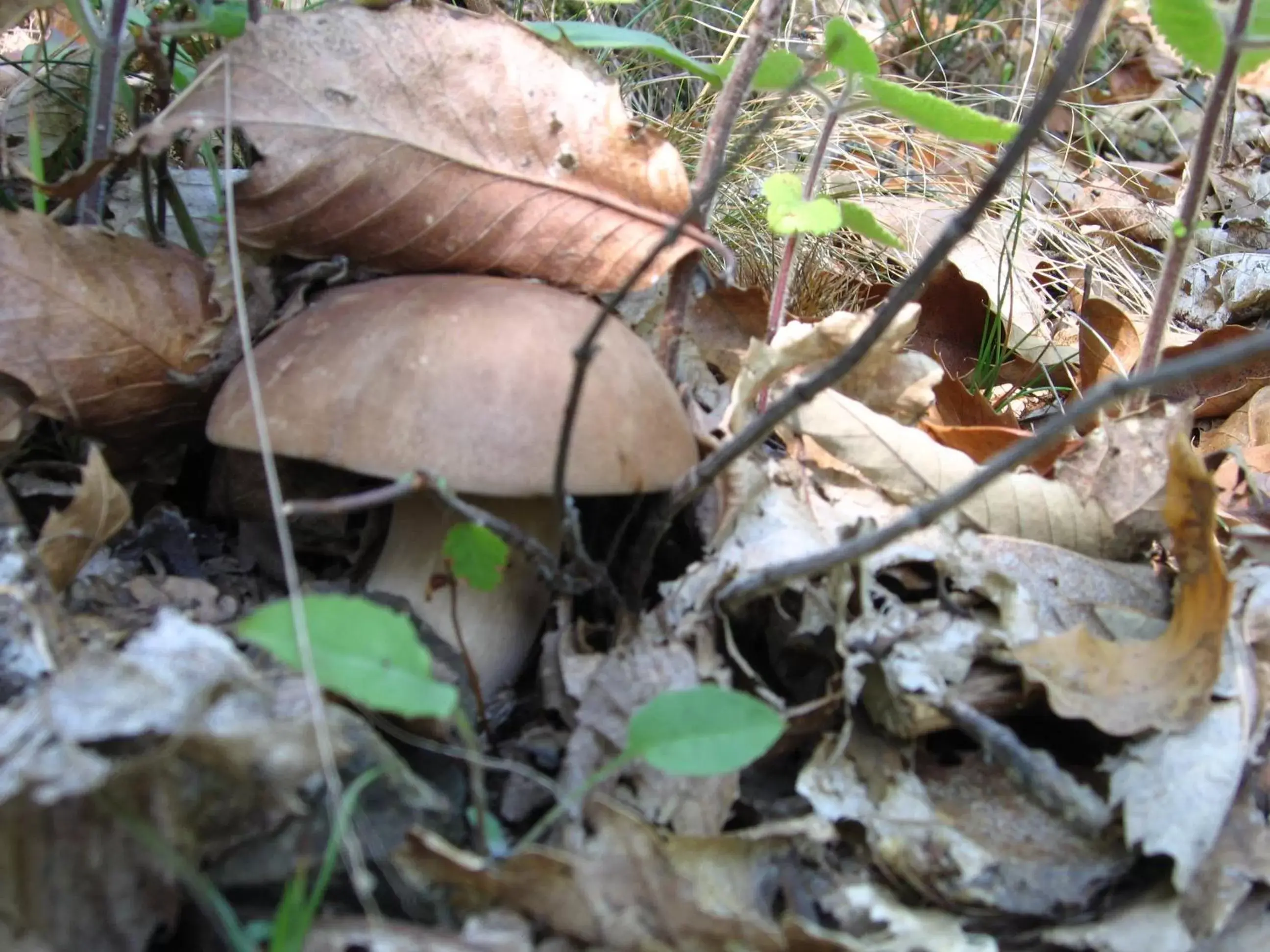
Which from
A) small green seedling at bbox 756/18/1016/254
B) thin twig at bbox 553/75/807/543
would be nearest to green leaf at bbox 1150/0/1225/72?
small green seedling at bbox 756/18/1016/254

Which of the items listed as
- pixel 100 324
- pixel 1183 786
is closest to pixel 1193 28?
pixel 1183 786

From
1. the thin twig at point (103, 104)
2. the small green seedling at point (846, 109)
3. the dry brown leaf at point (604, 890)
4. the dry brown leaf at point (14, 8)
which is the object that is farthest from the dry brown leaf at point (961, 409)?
the dry brown leaf at point (14, 8)

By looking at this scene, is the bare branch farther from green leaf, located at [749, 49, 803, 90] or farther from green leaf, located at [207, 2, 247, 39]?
green leaf, located at [207, 2, 247, 39]

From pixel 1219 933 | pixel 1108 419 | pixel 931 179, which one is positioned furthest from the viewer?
pixel 931 179

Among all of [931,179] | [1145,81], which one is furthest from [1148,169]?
[1145,81]

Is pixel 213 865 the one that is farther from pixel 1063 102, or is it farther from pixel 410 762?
pixel 1063 102
